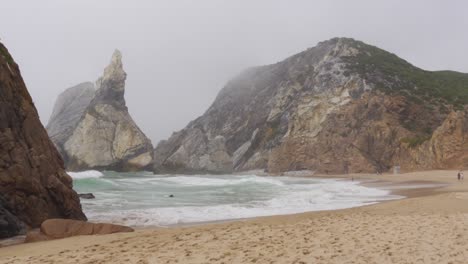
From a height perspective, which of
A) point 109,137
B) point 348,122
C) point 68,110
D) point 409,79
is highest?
point 409,79

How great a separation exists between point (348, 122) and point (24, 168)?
6682 centimetres

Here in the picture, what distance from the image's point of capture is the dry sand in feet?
26.6

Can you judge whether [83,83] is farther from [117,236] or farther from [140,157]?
[117,236]

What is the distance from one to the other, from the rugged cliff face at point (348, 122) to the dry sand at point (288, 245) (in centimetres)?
5143

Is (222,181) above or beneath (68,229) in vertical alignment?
beneath

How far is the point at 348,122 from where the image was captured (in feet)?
246

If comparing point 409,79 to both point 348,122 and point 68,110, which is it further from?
point 68,110

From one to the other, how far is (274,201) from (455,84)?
74.5m

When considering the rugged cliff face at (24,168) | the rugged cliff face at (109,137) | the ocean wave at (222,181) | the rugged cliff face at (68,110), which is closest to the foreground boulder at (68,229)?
the rugged cliff face at (24,168)

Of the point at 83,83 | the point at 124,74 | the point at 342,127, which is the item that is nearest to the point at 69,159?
the point at 124,74

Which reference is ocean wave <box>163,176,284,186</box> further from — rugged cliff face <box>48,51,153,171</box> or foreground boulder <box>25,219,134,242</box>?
rugged cliff face <box>48,51,153,171</box>

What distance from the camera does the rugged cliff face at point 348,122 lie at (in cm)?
6531

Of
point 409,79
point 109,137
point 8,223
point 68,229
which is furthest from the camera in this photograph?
point 109,137

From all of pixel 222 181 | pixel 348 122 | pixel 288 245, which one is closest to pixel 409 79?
pixel 348 122
